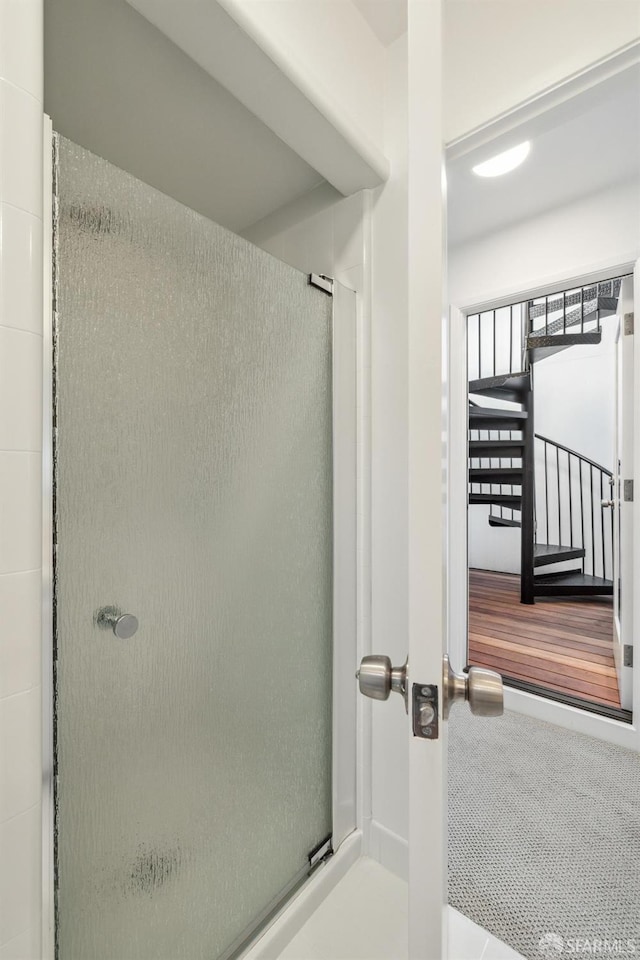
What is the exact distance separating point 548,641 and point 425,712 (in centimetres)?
285

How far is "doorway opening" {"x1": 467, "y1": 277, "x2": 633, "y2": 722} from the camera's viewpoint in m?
2.32

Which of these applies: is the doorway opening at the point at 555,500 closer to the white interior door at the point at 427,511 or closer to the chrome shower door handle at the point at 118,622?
the white interior door at the point at 427,511

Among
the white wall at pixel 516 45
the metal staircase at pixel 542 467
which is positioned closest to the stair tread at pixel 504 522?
the metal staircase at pixel 542 467

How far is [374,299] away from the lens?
137 cm

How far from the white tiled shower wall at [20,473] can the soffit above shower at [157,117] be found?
1.42 feet

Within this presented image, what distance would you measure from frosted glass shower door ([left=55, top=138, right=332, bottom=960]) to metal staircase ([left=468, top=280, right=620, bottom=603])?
2.25 m

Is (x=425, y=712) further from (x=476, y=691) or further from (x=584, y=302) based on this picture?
(x=584, y=302)

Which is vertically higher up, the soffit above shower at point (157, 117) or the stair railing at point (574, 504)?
the soffit above shower at point (157, 117)

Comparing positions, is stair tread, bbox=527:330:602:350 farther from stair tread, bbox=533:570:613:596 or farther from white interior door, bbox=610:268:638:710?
stair tread, bbox=533:570:613:596

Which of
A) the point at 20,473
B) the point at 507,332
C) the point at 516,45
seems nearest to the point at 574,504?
the point at 507,332

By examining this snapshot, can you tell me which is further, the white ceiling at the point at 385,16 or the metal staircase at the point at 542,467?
the metal staircase at the point at 542,467

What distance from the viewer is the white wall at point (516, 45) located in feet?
3.57

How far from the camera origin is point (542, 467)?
4.65 meters

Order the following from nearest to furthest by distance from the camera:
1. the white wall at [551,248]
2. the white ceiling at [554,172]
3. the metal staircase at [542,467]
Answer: the white ceiling at [554,172] → the white wall at [551,248] → the metal staircase at [542,467]
